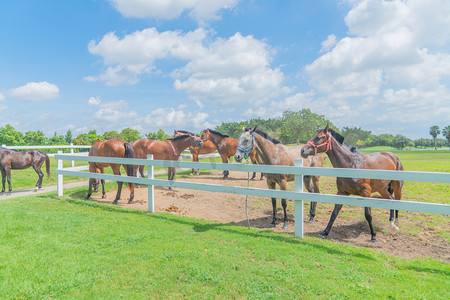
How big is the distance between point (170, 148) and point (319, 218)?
7.06 m

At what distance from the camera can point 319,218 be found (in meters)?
6.10

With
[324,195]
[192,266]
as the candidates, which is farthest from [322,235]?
[192,266]

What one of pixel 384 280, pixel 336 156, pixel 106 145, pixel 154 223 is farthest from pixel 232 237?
pixel 106 145

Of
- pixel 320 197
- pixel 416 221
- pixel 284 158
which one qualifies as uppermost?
pixel 284 158

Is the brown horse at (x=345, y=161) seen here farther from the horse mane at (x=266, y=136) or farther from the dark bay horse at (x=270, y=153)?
the horse mane at (x=266, y=136)

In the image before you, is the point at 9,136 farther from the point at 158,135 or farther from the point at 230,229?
the point at 230,229

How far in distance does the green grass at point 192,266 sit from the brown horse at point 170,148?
18.5 feet

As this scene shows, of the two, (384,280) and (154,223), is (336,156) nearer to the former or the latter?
(384,280)

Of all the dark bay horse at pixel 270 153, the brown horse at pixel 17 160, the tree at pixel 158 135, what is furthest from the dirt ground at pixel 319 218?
the tree at pixel 158 135

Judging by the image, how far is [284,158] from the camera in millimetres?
5918

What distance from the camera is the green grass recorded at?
108 inches

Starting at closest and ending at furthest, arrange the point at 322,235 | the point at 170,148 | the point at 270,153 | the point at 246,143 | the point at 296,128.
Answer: the point at 322,235 → the point at 246,143 → the point at 270,153 → the point at 170,148 → the point at 296,128

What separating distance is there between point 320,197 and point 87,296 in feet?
12.5

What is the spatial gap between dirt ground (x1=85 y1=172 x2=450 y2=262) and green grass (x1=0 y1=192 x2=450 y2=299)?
0.73m
